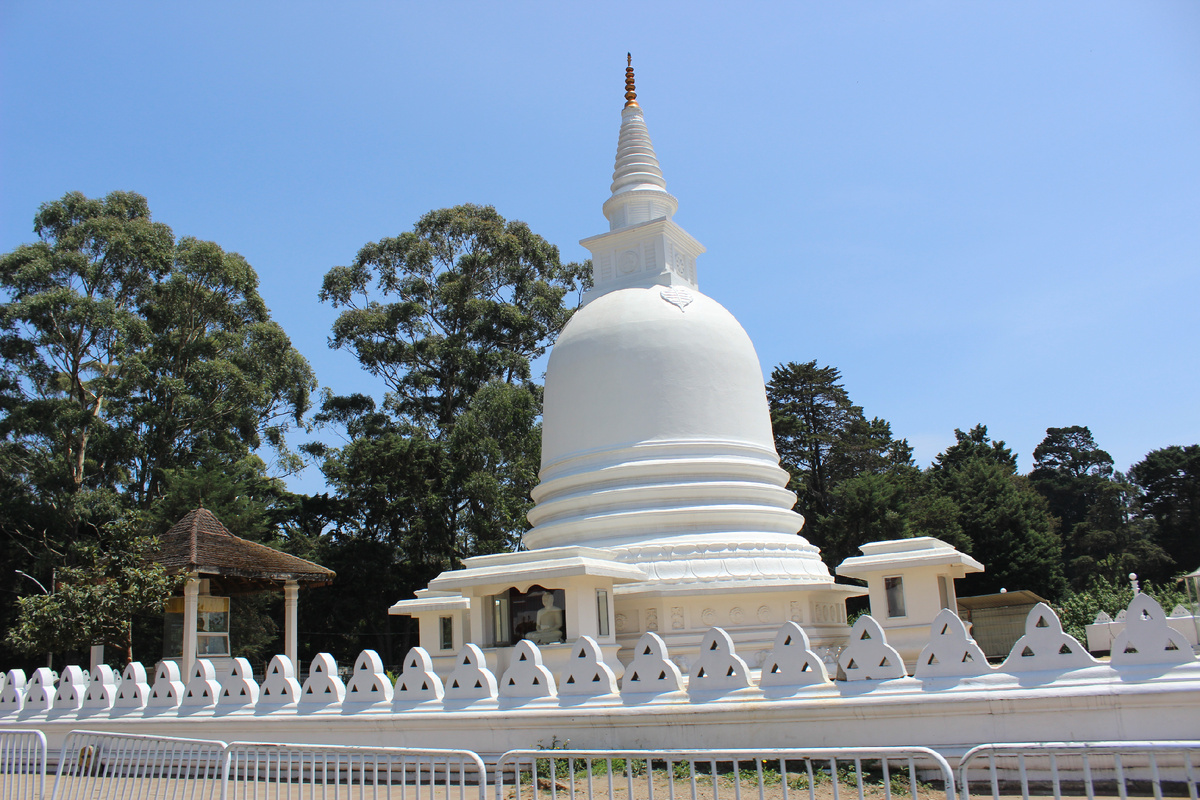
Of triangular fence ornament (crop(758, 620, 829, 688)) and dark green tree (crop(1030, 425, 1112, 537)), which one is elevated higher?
dark green tree (crop(1030, 425, 1112, 537))

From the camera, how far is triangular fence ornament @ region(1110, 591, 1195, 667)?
9.17 meters

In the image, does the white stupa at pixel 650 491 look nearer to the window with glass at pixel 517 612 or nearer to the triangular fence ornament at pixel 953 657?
the window with glass at pixel 517 612

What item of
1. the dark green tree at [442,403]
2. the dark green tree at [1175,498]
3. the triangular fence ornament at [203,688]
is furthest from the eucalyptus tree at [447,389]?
the dark green tree at [1175,498]

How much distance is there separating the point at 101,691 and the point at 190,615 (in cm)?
550

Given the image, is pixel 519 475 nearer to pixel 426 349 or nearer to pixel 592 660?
pixel 426 349

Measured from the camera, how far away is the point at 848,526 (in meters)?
42.8

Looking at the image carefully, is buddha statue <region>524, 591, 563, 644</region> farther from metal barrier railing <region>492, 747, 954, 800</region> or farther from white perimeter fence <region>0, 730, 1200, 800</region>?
metal barrier railing <region>492, 747, 954, 800</region>

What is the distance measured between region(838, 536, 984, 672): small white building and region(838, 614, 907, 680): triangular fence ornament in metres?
6.03

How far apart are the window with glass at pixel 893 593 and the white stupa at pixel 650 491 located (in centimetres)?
105

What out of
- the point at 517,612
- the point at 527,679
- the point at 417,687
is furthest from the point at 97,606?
the point at 527,679

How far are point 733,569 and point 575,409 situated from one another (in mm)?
5367

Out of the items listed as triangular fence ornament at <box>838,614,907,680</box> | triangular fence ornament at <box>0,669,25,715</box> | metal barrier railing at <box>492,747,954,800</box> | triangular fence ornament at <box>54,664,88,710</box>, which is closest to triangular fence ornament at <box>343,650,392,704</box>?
metal barrier railing at <box>492,747,954,800</box>

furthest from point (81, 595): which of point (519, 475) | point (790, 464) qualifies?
point (790, 464)

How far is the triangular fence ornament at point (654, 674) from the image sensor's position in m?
11.2
